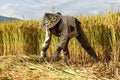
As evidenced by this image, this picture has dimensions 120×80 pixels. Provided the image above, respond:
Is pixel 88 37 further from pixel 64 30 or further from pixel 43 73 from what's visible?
pixel 43 73

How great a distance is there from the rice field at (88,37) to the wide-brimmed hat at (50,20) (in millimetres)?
768

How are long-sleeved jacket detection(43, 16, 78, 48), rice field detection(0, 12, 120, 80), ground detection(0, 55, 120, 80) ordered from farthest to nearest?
rice field detection(0, 12, 120, 80)
long-sleeved jacket detection(43, 16, 78, 48)
ground detection(0, 55, 120, 80)

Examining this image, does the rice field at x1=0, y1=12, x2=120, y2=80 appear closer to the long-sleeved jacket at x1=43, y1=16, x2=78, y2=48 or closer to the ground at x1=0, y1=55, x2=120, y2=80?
the ground at x1=0, y1=55, x2=120, y2=80

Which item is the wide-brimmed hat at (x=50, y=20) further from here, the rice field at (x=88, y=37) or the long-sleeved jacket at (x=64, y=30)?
the rice field at (x=88, y=37)

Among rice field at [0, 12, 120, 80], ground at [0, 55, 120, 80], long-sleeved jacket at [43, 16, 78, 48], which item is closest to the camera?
ground at [0, 55, 120, 80]

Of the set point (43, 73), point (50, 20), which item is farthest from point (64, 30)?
point (43, 73)

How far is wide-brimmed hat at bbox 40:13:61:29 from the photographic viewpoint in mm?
6244

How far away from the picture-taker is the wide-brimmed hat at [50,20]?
20.5 ft

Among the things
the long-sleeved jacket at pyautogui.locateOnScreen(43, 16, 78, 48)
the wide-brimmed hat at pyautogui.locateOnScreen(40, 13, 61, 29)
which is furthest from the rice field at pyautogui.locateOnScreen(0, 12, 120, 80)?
the wide-brimmed hat at pyautogui.locateOnScreen(40, 13, 61, 29)

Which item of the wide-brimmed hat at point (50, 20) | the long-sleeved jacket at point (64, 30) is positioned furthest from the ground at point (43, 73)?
the wide-brimmed hat at point (50, 20)

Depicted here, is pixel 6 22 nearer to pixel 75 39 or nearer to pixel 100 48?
pixel 75 39

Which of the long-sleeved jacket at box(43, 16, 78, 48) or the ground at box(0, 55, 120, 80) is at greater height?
the long-sleeved jacket at box(43, 16, 78, 48)

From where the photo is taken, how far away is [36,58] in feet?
21.5

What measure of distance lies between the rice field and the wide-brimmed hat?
2.52ft
